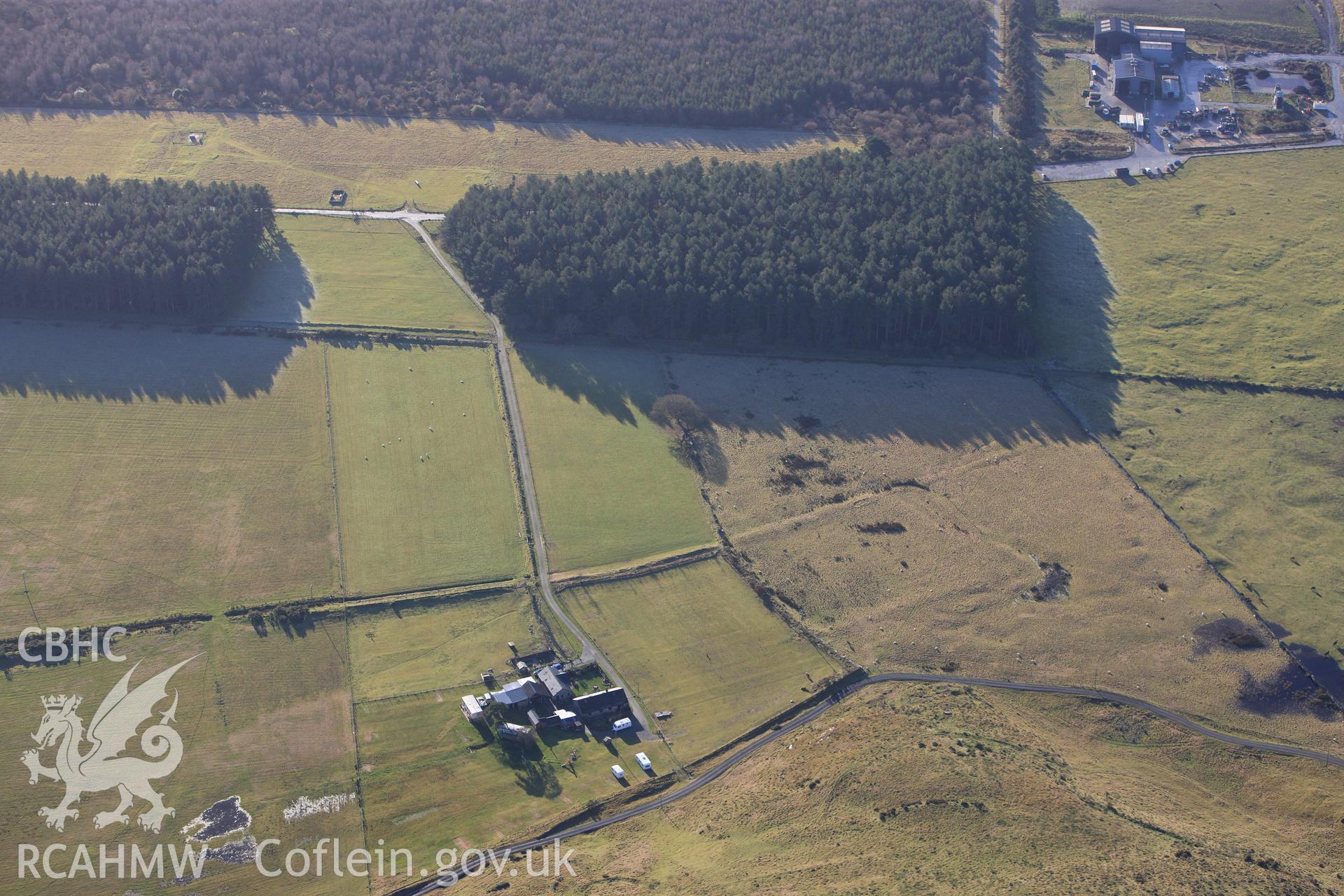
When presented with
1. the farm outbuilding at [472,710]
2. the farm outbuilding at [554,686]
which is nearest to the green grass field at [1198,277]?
the farm outbuilding at [554,686]

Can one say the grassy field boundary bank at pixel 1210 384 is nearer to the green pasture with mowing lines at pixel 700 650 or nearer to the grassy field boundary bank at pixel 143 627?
the green pasture with mowing lines at pixel 700 650

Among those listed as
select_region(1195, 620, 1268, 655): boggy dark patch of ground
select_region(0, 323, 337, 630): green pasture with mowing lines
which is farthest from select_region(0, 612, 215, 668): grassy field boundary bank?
select_region(1195, 620, 1268, 655): boggy dark patch of ground

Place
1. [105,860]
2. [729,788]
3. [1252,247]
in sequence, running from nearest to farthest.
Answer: [105,860] → [729,788] → [1252,247]

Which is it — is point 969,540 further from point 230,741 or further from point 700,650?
point 230,741

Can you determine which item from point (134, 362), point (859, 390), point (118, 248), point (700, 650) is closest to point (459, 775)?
point (700, 650)

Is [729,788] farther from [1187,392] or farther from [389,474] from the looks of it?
[1187,392]

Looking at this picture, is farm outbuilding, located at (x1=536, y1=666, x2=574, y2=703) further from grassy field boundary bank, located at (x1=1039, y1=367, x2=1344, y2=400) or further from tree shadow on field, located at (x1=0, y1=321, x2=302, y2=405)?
grassy field boundary bank, located at (x1=1039, y1=367, x2=1344, y2=400)

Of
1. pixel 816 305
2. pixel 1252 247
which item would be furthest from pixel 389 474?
pixel 1252 247
